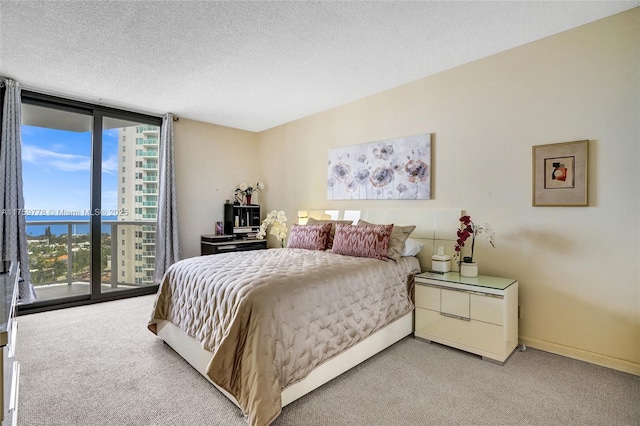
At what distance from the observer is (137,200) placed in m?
4.95

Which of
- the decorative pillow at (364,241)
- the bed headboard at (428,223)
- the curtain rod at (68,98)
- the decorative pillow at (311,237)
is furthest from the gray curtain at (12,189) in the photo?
the bed headboard at (428,223)

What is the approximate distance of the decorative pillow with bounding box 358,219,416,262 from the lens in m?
2.97

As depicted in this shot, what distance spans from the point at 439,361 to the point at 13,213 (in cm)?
461

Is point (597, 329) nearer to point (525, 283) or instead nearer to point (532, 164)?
point (525, 283)

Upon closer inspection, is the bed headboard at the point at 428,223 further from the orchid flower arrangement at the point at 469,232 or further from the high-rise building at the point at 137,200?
the high-rise building at the point at 137,200

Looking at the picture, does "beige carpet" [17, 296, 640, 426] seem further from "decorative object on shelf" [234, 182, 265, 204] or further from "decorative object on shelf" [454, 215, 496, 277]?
"decorative object on shelf" [234, 182, 265, 204]

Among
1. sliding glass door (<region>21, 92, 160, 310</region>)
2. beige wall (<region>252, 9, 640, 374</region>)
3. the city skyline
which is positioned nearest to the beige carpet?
beige wall (<region>252, 9, 640, 374</region>)

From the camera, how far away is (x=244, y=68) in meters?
3.16

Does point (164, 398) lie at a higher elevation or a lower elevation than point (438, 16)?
lower

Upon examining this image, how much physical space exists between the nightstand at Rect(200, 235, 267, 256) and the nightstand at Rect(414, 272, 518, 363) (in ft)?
9.77

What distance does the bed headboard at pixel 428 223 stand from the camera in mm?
3195

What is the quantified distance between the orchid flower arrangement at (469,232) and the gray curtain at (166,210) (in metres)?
3.80

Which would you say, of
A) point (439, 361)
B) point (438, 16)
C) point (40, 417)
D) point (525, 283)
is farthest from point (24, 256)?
point (525, 283)

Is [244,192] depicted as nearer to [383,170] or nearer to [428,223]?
[383,170]
